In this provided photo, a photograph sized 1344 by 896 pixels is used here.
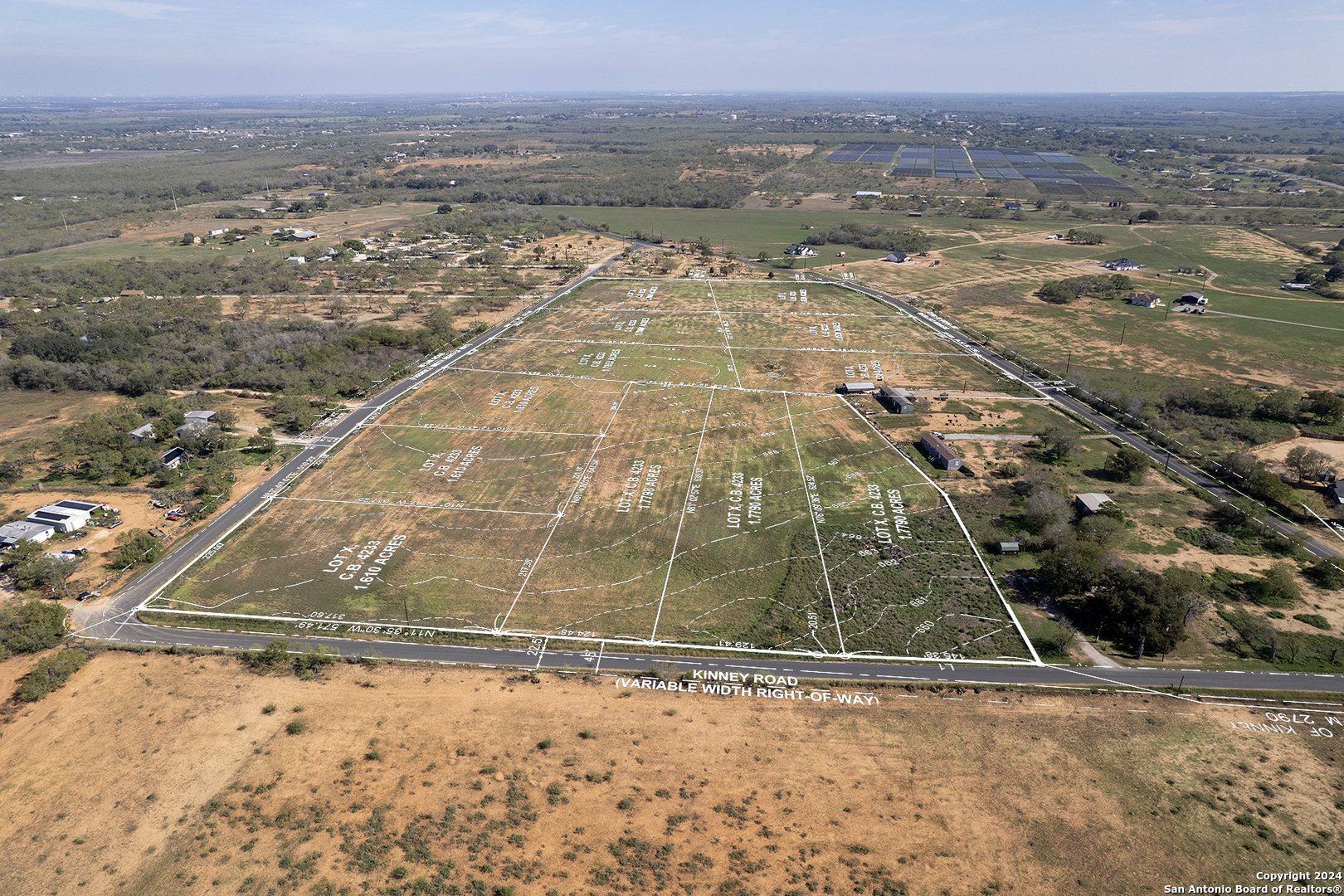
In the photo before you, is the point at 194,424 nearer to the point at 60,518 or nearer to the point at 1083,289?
the point at 60,518

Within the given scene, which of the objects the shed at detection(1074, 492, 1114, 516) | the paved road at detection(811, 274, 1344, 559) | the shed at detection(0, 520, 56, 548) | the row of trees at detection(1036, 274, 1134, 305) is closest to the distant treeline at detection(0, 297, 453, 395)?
the shed at detection(0, 520, 56, 548)

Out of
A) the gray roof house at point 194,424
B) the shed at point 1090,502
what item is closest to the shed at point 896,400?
the shed at point 1090,502

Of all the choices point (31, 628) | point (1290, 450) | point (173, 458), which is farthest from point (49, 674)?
point (1290, 450)

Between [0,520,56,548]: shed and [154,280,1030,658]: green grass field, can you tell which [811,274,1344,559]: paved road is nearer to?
[154,280,1030,658]: green grass field

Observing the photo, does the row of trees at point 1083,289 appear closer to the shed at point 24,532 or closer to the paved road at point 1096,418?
the paved road at point 1096,418

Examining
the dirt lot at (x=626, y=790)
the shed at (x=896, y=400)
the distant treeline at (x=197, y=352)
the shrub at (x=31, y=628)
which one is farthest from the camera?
the distant treeline at (x=197, y=352)

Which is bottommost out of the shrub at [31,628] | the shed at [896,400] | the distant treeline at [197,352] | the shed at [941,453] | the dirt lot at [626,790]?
the dirt lot at [626,790]

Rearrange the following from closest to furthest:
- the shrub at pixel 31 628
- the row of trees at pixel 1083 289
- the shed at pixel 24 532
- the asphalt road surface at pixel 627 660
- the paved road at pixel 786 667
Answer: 1. the paved road at pixel 786 667
2. the asphalt road surface at pixel 627 660
3. the shrub at pixel 31 628
4. the shed at pixel 24 532
5. the row of trees at pixel 1083 289
